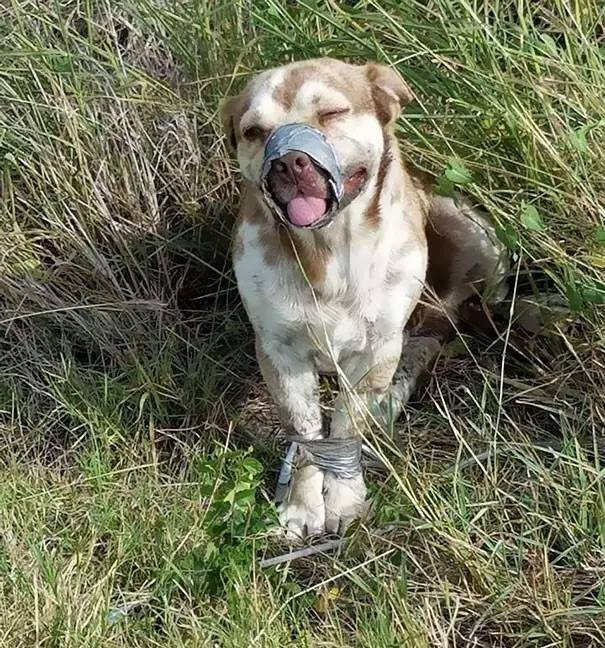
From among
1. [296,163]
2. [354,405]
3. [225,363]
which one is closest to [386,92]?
[296,163]

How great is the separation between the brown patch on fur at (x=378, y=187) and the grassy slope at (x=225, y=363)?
0.28m

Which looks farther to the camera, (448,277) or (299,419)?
(448,277)

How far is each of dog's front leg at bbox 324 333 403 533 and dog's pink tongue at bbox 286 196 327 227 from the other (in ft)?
1.50

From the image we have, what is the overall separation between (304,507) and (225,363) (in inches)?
21.0

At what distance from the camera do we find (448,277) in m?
2.81

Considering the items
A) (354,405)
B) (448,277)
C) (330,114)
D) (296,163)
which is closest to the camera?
(296,163)

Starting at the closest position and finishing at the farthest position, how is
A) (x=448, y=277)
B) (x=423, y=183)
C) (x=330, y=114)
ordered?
(x=330, y=114) → (x=423, y=183) → (x=448, y=277)

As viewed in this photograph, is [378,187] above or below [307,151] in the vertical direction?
below

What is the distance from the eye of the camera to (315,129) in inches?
79.0

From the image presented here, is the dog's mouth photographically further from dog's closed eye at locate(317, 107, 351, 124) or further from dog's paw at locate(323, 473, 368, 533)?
dog's paw at locate(323, 473, 368, 533)

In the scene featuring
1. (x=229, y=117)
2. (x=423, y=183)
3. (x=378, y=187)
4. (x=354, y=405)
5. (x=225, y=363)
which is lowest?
(x=225, y=363)

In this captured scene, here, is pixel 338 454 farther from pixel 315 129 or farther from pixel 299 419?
pixel 315 129

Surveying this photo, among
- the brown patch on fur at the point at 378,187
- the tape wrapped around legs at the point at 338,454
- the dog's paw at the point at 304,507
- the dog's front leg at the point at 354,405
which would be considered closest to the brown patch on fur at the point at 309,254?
the brown patch on fur at the point at 378,187

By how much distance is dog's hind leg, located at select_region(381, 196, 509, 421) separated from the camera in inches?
104
